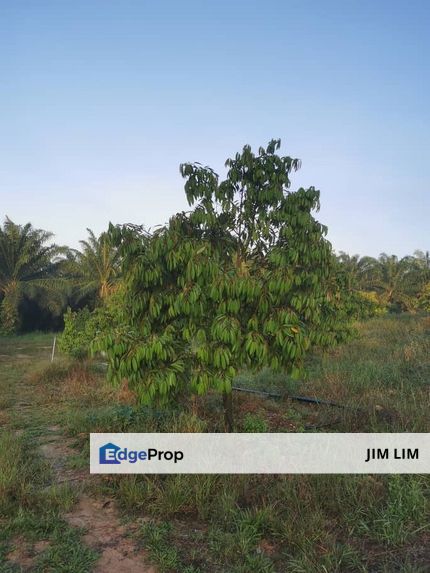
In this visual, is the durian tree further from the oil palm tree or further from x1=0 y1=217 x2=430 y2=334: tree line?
the oil palm tree

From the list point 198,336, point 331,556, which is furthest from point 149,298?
point 331,556

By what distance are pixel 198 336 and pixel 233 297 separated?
456 mm

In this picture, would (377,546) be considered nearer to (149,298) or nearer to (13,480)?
(149,298)

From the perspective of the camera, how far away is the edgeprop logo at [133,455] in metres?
3.77

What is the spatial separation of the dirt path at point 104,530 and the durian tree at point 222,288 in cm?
99

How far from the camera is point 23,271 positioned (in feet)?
70.0

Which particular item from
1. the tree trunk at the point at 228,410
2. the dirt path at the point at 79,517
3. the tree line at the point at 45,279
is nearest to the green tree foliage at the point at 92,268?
the tree line at the point at 45,279

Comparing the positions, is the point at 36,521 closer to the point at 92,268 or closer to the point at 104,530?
the point at 104,530

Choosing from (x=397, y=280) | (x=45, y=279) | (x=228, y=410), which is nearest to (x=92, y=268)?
(x=45, y=279)

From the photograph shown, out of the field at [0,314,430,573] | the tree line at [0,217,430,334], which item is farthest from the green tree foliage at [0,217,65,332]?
the field at [0,314,430,573]

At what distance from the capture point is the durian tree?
10.6 feet

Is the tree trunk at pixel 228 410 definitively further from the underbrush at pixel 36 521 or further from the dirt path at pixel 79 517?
the underbrush at pixel 36 521

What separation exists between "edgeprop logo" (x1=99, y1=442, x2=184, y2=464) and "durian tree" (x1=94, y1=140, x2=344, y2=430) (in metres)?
0.64

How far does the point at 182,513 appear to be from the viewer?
3.24m
